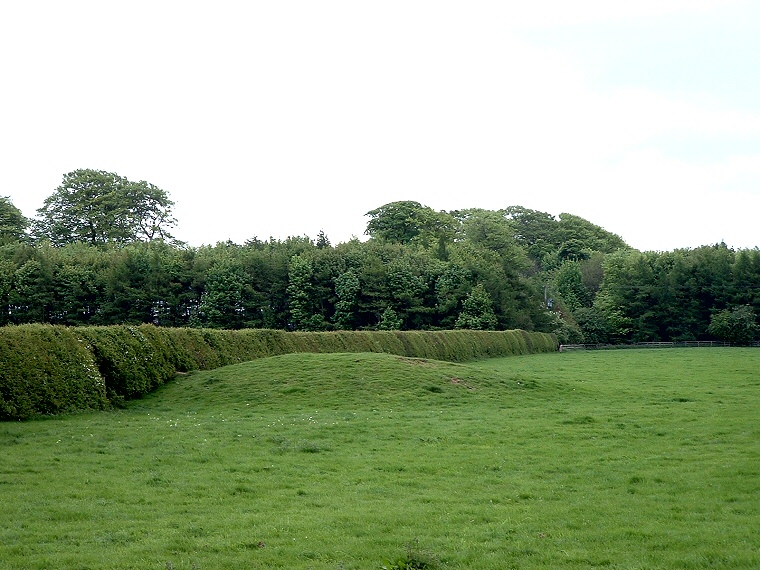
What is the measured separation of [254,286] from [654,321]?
173 feet

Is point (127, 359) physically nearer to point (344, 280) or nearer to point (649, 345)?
point (344, 280)

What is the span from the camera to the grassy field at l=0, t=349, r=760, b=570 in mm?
8867

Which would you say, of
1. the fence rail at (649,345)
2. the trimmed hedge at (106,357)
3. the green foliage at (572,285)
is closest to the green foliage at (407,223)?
the green foliage at (572,285)

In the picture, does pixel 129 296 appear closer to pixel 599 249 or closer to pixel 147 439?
pixel 147 439

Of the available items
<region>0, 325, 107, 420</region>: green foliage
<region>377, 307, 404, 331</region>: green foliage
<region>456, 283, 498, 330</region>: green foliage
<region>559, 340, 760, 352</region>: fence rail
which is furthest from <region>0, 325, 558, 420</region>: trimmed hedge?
<region>559, 340, 760, 352</region>: fence rail

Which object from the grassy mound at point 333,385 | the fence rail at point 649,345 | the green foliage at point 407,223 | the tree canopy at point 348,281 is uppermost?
the green foliage at point 407,223

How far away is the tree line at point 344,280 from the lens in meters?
68.9

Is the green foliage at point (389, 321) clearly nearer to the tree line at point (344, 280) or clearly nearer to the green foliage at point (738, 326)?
the tree line at point (344, 280)

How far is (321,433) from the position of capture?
62.6 feet

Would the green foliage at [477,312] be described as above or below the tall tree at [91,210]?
below

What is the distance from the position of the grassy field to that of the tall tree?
7219cm

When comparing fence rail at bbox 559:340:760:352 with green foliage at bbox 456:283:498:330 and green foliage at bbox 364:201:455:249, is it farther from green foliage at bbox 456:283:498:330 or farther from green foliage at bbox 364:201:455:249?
green foliage at bbox 364:201:455:249

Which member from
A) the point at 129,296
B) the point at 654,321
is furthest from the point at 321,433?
the point at 654,321

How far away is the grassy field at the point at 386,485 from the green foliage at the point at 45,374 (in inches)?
44.9
